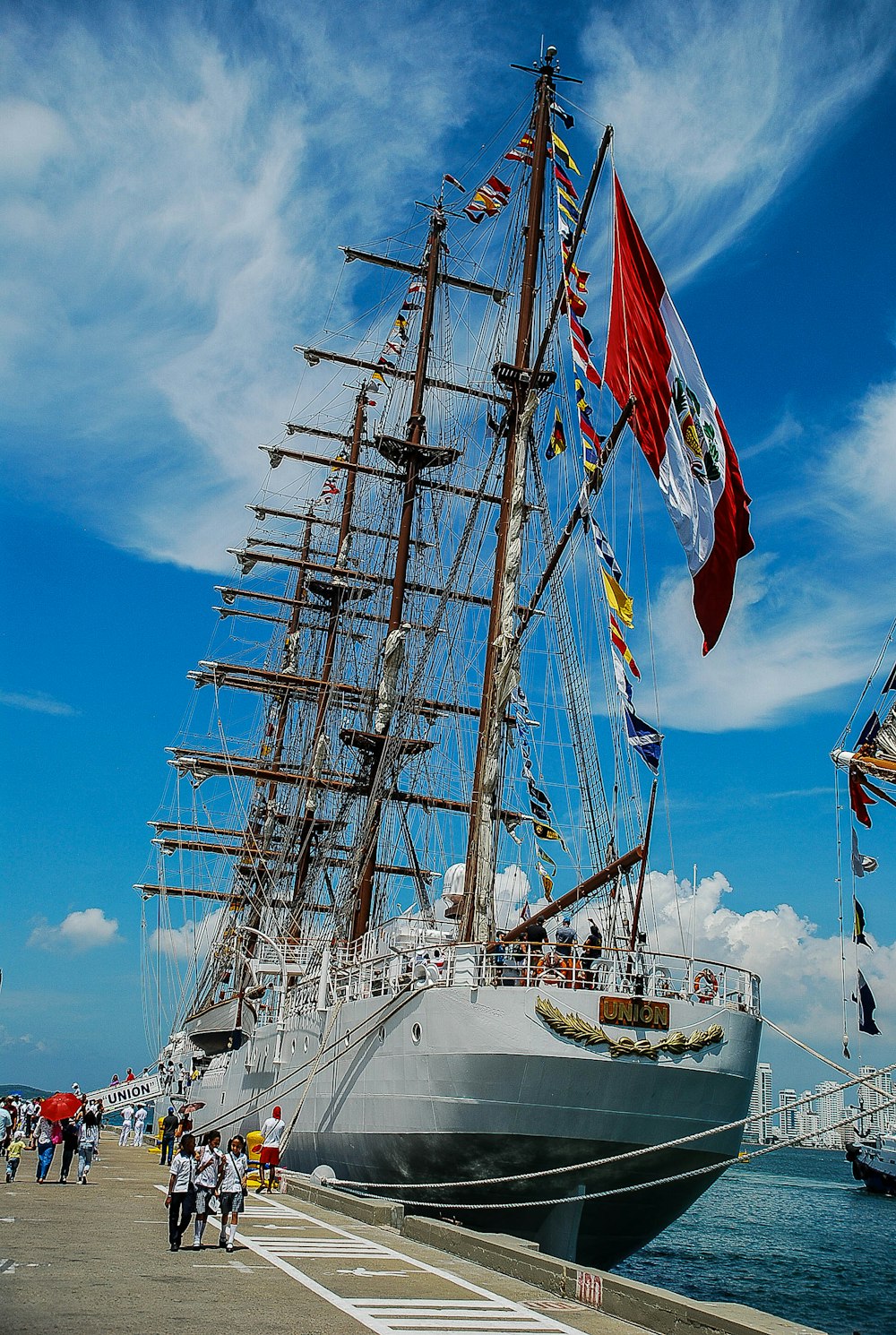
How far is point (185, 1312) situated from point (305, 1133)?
15.9 metres

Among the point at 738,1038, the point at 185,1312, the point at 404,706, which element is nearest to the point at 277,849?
the point at 404,706

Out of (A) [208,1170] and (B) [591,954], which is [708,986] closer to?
(B) [591,954]

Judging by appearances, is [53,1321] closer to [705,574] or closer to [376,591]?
[705,574]

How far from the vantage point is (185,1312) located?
30.3ft

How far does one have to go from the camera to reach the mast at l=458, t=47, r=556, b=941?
76.8 ft

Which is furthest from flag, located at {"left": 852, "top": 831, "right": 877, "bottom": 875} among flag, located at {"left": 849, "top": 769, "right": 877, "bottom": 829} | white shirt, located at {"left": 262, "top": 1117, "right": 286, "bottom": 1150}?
white shirt, located at {"left": 262, "top": 1117, "right": 286, "bottom": 1150}

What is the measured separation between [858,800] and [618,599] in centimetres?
547

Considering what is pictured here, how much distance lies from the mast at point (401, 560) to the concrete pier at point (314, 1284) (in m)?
17.6

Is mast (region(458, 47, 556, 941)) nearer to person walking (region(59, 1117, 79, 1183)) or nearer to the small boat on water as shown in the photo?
person walking (region(59, 1117, 79, 1183))

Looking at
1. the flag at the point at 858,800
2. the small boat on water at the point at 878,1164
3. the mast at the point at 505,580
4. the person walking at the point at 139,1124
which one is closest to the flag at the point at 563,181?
the mast at the point at 505,580

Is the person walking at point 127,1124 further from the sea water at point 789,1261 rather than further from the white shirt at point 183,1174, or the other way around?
the white shirt at point 183,1174

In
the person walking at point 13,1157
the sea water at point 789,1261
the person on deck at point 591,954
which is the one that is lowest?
the sea water at point 789,1261

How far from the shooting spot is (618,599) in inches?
806

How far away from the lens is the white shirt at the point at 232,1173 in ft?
43.6
